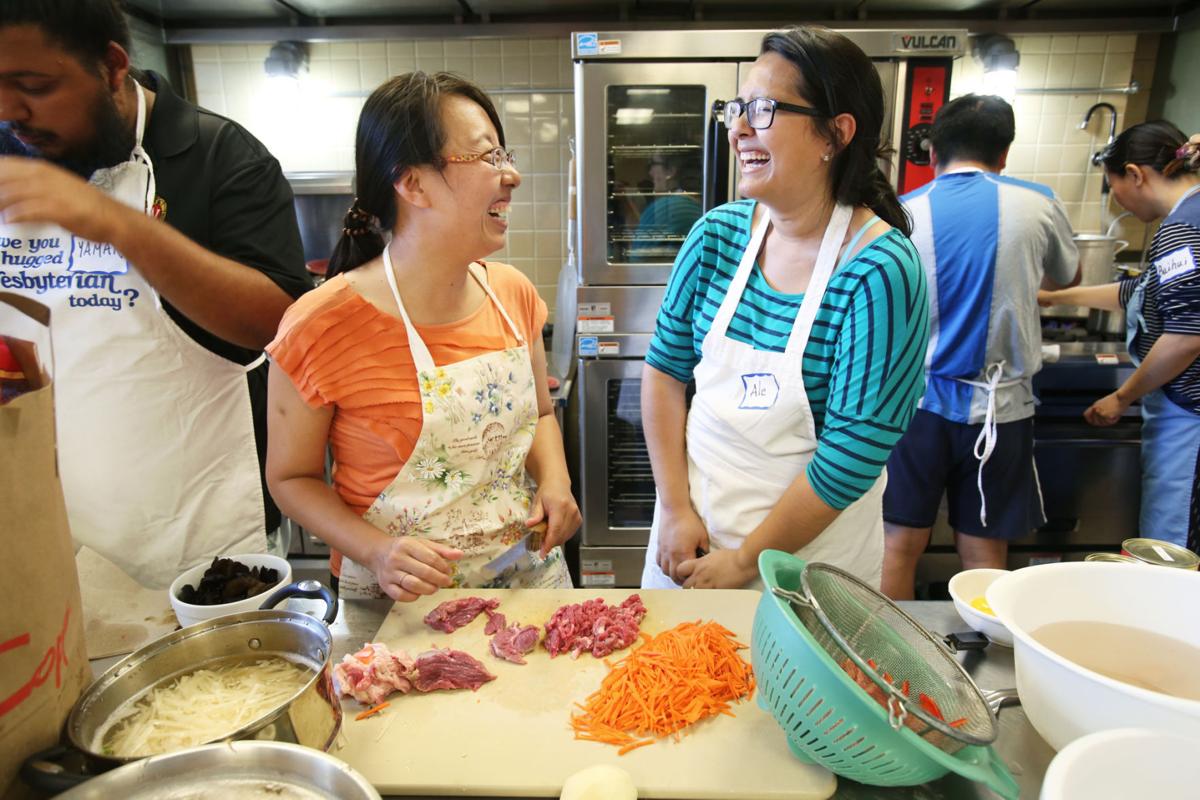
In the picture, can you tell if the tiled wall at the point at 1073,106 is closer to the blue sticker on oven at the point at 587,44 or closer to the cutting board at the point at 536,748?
the blue sticker on oven at the point at 587,44

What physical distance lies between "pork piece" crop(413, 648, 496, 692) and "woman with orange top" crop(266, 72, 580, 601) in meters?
0.15

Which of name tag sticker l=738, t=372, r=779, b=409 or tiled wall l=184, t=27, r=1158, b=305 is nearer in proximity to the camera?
name tag sticker l=738, t=372, r=779, b=409

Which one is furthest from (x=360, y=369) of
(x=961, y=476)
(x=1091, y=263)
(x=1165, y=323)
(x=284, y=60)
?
(x=1091, y=263)

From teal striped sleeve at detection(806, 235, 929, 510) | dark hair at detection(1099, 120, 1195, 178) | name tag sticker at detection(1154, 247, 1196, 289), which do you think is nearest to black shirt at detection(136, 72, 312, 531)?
teal striped sleeve at detection(806, 235, 929, 510)

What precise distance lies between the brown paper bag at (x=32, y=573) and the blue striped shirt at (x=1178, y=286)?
3.08 meters

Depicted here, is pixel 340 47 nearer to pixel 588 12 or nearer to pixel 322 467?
pixel 588 12

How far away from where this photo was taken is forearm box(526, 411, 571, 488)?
160 centimetres

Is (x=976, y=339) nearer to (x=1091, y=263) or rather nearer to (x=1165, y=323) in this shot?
(x=1165, y=323)

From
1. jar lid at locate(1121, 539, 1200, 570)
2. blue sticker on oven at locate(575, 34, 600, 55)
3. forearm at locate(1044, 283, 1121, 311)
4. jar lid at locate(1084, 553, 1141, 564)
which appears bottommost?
jar lid at locate(1084, 553, 1141, 564)

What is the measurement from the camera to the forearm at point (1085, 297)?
2984mm

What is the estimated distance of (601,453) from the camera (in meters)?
3.19

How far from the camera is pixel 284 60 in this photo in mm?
3693

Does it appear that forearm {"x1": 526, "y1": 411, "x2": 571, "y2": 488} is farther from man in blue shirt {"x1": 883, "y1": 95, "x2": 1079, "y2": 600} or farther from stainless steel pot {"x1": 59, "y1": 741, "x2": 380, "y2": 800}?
man in blue shirt {"x1": 883, "y1": 95, "x2": 1079, "y2": 600}

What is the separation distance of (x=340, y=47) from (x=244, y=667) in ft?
12.3
